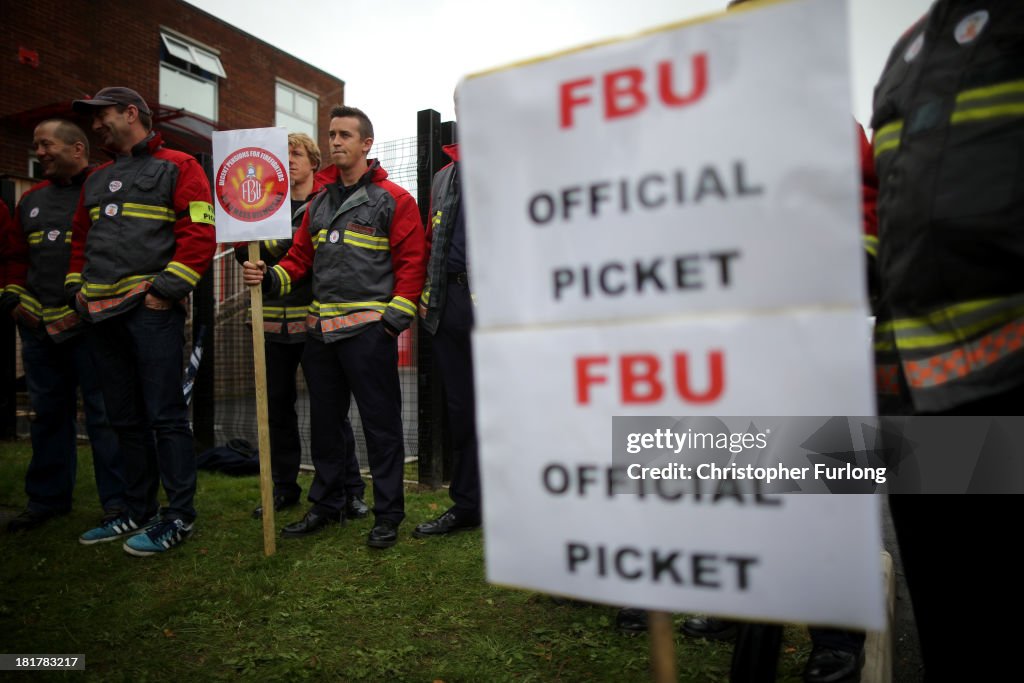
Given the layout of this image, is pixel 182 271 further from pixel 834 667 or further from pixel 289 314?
pixel 834 667

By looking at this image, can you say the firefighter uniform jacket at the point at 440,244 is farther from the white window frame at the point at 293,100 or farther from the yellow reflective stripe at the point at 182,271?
the white window frame at the point at 293,100

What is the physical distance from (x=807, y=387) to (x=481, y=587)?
7.12 feet

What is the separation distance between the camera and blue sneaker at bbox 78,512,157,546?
3.51 metres

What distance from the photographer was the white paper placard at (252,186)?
3.27 meters

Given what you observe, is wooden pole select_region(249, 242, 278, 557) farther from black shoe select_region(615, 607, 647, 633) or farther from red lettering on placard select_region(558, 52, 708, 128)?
red lettering on placard select_region(558, 52, 708, 128)

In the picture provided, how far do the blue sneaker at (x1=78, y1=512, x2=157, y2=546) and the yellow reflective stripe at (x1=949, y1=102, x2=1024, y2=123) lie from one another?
158 inches

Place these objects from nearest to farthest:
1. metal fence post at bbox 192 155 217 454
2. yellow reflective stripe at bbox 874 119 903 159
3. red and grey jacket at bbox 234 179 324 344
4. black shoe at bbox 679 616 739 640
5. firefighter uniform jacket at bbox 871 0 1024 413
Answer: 1. firefighter uniform jacket at bbox 871 0 1024 413
2. yellow reflective stripe at bbox 874 119 903 159
3. black shoe at bbox 679 616 739 640
4. red and grey jacket at bbox 234 179 324 344
5. metal fence post at bbox 192 155 217 454

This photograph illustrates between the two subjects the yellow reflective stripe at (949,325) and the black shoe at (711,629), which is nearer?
the yellow reflective stripe at (949,325)

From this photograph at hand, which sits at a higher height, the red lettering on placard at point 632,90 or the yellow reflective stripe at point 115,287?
the red lettering on placard at point 632,90

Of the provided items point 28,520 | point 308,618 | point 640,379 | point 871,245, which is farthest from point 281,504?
point 871,245

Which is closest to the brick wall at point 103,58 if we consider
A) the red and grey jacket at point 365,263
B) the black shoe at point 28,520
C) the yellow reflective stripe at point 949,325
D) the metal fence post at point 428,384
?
the metal fence post at point 428,384

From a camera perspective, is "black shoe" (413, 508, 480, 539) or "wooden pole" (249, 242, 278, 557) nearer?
"wooden pole" (249, 242, 278, 557)

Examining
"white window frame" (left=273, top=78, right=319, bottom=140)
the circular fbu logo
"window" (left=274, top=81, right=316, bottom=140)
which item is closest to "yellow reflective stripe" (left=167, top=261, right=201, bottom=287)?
the circular fbu logo

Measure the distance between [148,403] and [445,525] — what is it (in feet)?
5.71
